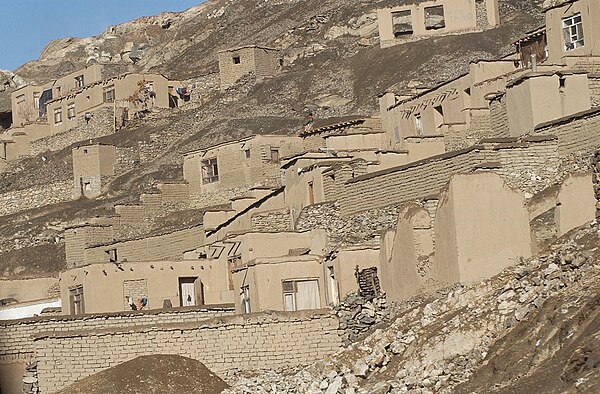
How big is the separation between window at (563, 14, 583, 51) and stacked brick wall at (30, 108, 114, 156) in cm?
3407

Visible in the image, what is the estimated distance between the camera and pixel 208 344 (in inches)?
1383

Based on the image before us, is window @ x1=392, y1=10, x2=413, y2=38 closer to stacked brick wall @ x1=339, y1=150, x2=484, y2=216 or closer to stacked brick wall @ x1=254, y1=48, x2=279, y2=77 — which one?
stacked brick wall @ x1=254, y1=48, x2=279, y2=77

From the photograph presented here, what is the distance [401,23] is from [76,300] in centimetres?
3783

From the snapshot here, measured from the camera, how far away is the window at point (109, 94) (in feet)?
268

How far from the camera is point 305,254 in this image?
3906 centimetres

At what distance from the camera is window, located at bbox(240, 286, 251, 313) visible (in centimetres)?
3859

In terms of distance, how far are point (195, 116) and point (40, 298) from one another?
89.2 ft

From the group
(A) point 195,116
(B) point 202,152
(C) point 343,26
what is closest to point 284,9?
(C) point 343,26

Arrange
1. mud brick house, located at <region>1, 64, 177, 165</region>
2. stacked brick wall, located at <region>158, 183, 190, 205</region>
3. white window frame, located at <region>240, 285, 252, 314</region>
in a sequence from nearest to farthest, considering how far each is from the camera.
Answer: white window frame, located at <region>240, 285, 252, 314</region>, stacked brick wall, located at <region>158, 183, 190, 205</region>, mud brick house, located at <region>1, 64, 177, 165</region>

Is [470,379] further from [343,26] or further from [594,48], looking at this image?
[343,26]

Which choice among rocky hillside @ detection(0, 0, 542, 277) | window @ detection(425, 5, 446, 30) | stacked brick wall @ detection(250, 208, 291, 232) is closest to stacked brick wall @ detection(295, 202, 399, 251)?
stacked brick wall @ detection(250, 208, 291, 232)

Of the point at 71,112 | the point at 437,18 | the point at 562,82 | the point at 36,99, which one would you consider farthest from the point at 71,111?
the point at 562,82

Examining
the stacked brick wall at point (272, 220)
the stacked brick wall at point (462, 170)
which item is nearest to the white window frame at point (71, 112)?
the stacked brick wall at point (272, 220)

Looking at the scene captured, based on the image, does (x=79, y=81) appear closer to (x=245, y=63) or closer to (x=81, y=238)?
(x=245, y=63)
